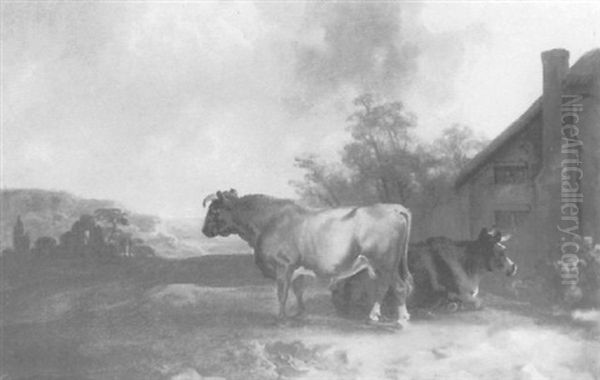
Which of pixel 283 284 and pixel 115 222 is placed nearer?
pixel 283 284

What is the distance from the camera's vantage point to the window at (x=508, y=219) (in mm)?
4738

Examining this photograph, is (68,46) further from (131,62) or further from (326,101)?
(326,101)

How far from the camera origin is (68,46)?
5309mm

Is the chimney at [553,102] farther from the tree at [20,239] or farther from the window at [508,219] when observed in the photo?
the tree at [20,239]

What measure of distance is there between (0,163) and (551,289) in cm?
396

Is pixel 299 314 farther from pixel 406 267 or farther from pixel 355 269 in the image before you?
pixel 406 267

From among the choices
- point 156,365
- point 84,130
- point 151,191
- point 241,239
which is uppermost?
point 84,130

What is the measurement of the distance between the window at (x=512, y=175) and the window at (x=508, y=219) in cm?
19

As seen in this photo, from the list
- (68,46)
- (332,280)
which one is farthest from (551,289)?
(68,46)

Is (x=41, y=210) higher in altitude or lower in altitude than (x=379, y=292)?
higher

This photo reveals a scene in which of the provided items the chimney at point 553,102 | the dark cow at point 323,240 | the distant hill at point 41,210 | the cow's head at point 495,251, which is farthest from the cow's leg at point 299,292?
the chimney at point 553,102

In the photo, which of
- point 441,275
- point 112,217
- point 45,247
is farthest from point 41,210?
point 441,275

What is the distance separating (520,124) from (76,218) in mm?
3106

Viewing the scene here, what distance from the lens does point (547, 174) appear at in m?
4.71
